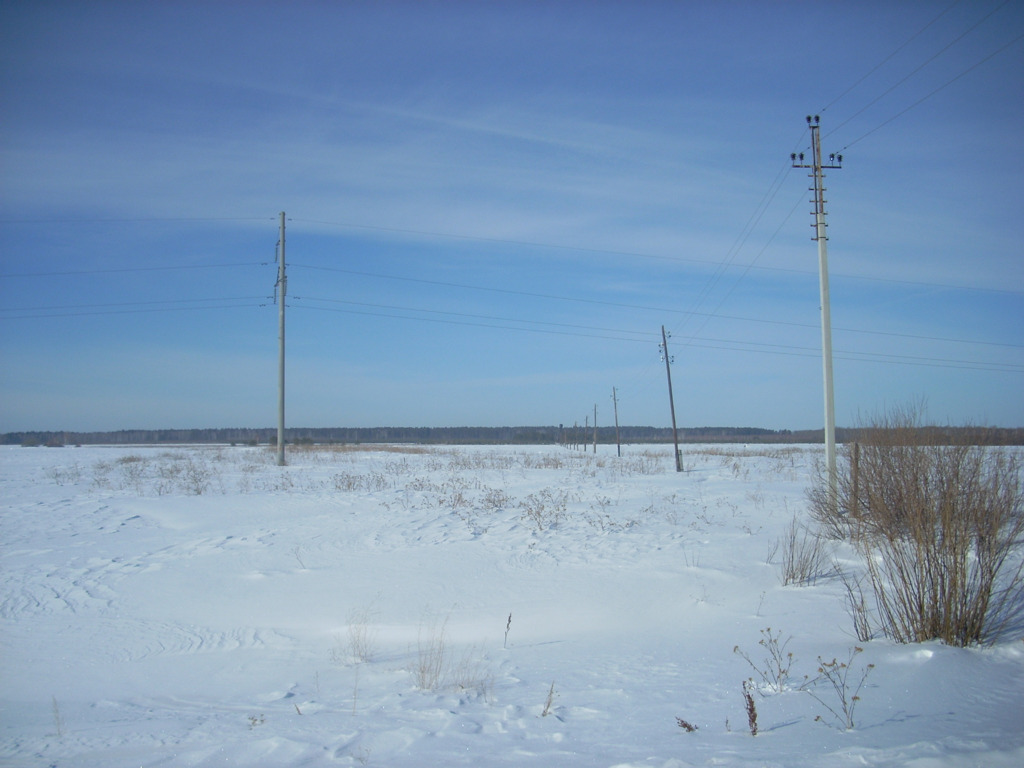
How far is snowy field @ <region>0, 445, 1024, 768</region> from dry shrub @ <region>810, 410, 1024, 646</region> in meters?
0.41

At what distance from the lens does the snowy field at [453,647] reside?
450 cm

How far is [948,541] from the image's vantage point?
6.57 meters

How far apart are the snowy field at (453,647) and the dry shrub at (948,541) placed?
1.36 feet

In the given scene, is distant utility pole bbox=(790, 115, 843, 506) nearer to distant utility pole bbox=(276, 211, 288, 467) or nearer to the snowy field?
the snowy field

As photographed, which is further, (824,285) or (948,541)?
(824,285)

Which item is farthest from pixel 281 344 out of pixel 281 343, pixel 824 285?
pixel 824 285

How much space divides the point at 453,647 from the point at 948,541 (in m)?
5.49

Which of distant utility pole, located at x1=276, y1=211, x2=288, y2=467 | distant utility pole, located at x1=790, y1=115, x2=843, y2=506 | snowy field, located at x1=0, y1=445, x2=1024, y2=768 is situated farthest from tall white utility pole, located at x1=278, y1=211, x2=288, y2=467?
distant utility pole, located at x1=790, y1=115, x2=843, y2=506

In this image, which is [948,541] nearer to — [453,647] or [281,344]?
[453,647]

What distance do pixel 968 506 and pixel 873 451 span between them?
3.49 meters

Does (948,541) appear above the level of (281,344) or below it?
below

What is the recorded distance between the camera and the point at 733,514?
14.7 metres

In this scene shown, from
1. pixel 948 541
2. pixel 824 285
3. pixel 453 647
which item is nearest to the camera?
pixel 948 541

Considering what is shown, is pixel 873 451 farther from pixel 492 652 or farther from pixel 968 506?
pixel 492 652
